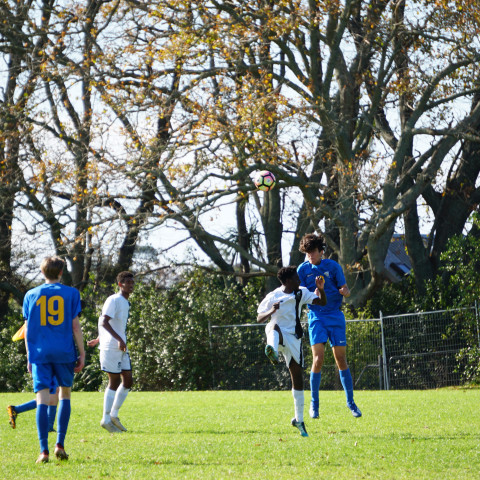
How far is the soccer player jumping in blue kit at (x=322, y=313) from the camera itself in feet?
30.2

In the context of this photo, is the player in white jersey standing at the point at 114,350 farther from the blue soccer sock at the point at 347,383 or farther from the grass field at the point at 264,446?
the blue soccer sock at the point at 347,383

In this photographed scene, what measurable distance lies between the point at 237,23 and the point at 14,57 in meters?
8.91

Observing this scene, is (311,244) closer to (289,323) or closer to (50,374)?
(289,323)

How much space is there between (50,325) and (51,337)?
103 millimetres

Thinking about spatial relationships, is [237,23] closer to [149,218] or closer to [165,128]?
[165,128]

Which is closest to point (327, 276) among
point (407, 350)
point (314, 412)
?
point (314, 412)

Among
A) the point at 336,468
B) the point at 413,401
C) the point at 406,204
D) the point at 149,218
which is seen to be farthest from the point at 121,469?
the point at 406,204

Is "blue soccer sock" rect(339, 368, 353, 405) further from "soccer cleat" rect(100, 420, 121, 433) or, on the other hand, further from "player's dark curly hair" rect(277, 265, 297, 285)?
"soccer cleat" rect(100, 420, 121, 433)

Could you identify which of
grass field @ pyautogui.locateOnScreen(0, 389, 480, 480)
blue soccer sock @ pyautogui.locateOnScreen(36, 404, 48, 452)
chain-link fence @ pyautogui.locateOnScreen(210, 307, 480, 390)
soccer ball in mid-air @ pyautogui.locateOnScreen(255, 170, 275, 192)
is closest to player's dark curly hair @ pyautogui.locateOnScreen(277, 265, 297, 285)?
grass field @ pyautogui.locateOnScreen(0, 389, 480, 480)

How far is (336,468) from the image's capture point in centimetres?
586

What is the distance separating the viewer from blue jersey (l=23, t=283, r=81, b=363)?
6480mm

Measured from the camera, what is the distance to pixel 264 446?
23.4ft

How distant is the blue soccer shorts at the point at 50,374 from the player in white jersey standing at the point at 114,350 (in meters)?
2.27

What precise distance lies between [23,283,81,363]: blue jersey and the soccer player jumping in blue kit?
348 cm
